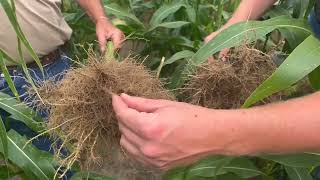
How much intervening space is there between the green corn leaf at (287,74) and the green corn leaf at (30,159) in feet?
1.48

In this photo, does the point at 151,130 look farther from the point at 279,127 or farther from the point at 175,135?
the point at 279,127

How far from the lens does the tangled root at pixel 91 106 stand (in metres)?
0.80

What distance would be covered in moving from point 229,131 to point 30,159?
1.64 ft

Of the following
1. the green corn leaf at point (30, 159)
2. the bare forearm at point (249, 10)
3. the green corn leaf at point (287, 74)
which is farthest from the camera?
the bare forearm at point (249, 10)

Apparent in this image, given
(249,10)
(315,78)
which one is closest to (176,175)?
(315,78)

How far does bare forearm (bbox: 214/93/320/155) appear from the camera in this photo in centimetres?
57

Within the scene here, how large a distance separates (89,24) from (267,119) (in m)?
1.07

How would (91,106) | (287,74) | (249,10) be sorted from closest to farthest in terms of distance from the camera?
(287,74), (91,106), (249,10)

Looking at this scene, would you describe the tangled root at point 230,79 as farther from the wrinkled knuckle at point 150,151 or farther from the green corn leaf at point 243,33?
the wrinkled knuckle at point 150,151

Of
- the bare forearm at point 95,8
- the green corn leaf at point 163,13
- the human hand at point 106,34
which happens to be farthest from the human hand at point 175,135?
the green corn leaf at point 163,13

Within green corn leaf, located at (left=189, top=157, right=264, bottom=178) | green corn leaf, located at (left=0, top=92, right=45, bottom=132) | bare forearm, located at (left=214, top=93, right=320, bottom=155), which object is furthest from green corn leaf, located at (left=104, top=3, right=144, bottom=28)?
bare forearm, located at (left=214, top=93, right=320, bottom=155)

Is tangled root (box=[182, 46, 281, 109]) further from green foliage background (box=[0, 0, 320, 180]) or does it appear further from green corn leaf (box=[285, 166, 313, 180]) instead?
green corn leaf (box=[285, 166, 313, 180])

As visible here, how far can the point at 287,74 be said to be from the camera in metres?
0.67

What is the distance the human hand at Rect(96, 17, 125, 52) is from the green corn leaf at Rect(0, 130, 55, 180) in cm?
27
